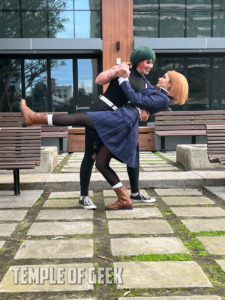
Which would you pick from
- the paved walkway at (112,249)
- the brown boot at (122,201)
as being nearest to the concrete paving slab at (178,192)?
the paved walkway at (112,249)

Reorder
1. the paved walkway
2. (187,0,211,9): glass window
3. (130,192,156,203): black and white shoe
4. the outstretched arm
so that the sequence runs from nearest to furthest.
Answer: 1. the paved walkway
2. the outstretched arm
3. (130,192,156,203): black and white shoe
4. (187,0,211,9): glass window

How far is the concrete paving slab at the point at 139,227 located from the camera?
9.98 feet

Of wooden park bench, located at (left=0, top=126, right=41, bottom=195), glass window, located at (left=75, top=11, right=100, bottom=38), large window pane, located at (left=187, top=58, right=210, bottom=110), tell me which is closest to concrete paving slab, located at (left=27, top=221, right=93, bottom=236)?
wooden park bench, located at (left=0, top=126, right=41, bottom=195)

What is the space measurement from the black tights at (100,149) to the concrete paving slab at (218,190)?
144 cm

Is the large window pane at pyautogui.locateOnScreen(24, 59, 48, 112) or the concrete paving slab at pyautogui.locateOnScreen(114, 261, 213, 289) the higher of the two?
the large window pane at pyautogui.locateOnScreen(24, 59, 48, 112)

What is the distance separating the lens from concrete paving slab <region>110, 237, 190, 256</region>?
8.38ft

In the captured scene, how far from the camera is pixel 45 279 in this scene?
2111 millimetres

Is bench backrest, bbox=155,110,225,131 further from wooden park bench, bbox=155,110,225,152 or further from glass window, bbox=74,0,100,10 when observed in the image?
glass window, bbox=74,0,100,10

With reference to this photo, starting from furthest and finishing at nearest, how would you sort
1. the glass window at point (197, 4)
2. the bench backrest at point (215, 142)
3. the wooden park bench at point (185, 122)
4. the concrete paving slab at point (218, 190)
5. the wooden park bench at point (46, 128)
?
the glass window at point (197, 4)
the wooden park bench at point (185, 122)
the wooden park bench at point (46, 128)
the bench backrest at point (215, 142)
the concrete paving slab at point (218, 190)

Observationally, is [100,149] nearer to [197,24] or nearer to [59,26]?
[59,26]

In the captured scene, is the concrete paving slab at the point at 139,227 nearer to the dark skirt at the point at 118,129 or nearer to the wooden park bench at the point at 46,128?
the dark skirt at the point at 118,129

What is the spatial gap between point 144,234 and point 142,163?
13.1ft

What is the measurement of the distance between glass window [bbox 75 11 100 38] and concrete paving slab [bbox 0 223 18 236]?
38.7ft

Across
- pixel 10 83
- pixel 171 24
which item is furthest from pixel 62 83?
pixel 171 24
